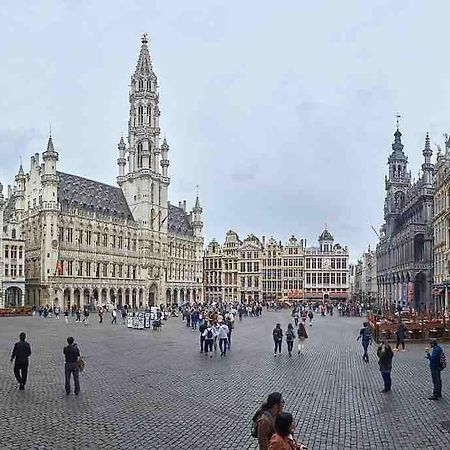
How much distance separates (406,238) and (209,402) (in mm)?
67052

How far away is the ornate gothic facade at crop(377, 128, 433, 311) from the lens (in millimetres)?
72500

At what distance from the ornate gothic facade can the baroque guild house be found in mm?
40238

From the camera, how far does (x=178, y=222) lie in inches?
5113

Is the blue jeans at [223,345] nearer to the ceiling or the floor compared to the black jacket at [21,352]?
nearer to the floor

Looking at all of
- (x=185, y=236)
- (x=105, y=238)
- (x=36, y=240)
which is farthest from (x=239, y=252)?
(x=36, y=240)

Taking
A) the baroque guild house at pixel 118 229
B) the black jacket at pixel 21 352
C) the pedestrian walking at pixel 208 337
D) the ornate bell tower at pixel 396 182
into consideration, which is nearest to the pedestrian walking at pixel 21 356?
the black jacket at pixel 21 352

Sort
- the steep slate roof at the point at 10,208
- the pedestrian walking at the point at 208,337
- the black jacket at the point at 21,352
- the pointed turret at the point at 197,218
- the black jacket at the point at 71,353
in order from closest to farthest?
the black jacket at the point at 71,353, the black jacket at the point at 21,352, the pedestrian walking at the point at 208,337, the steep slate roof at the point at 10,208, the pointed turret at the point at 197,218

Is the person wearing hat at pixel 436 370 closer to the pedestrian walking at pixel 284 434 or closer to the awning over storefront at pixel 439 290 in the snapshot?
the pedestrian walking at pixel 284 434

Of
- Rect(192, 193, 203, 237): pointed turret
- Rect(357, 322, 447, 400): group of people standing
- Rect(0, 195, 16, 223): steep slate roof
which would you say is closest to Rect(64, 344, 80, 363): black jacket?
Rect(357, 322, 447, 400): group of people standing

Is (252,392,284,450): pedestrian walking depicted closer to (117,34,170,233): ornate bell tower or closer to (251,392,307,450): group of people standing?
(251,392,307,450): group of people standing

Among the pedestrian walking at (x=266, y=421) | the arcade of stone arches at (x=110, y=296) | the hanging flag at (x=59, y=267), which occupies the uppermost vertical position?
the hanging flag at (x=59, y=267)

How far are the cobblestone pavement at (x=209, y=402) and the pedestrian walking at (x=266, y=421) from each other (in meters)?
4.18

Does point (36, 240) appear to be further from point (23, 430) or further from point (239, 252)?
point (23, 430)

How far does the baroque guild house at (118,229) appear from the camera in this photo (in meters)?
89.7
